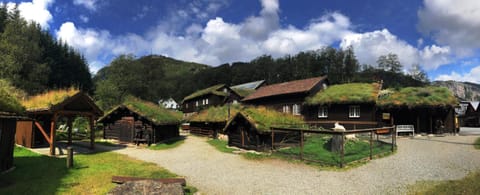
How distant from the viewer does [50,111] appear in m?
15.3

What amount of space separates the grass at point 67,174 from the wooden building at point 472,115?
55163 millimetres

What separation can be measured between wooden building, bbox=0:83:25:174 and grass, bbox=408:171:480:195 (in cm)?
1428

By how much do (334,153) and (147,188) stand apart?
10.4 meters

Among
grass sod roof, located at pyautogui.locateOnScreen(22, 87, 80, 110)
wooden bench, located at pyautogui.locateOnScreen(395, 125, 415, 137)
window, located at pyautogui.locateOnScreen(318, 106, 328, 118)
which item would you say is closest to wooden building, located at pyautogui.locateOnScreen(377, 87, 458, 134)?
wooden bench, located at pyautogui.locateOnScreen(395, 125, 415, 137)

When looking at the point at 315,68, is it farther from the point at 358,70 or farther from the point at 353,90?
the point at 353,90

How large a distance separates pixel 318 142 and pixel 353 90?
9.39 m

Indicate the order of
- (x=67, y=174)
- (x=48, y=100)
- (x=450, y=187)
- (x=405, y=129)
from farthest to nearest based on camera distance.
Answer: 1. (x=405, y=129)
2. (x=48, y=100)
3. (x=67, y=174)
4. (x=450, y=187)

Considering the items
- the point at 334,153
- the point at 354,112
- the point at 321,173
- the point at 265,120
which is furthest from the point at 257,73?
the point at 321,173

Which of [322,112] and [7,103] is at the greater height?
[7,103]

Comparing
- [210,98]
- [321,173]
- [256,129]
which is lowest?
[321,173]

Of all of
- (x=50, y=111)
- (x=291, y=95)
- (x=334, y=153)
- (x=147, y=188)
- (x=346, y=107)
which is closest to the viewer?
(x=147, y=188)

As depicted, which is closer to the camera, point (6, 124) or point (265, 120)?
point (6, 124)

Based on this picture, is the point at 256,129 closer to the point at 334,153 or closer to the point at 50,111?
the point at 334,153

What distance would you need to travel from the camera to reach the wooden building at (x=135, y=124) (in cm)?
2230
